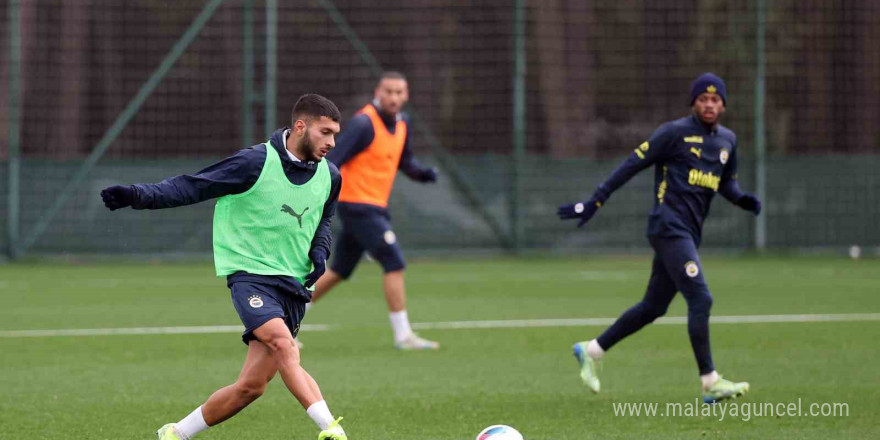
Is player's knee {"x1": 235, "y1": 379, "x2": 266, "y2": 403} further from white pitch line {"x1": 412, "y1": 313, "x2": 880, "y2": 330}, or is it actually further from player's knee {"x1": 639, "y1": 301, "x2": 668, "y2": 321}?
white pitch line {"x1": 412, "y1": 313, "x2": 880, "y2": 330}

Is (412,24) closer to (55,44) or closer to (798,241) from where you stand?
(55,44)

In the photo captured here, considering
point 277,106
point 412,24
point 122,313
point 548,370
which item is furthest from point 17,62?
point 548,370

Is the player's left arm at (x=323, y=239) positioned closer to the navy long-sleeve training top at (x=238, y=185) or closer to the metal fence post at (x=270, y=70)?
the navy long-sleeve training top at (x=238, y=185)

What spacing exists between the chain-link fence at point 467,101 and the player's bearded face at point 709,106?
13.3 m

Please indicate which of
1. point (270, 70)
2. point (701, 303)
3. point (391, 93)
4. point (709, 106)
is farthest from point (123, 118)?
point (701, 303)

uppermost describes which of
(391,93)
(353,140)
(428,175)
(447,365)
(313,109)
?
(313,109)

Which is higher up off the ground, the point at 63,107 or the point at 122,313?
the point at 63,107

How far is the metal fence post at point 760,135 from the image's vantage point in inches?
879

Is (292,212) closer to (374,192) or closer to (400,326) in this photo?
(400,326)

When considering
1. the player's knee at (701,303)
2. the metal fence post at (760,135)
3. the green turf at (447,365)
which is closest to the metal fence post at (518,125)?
the metal fence post at (760,135)

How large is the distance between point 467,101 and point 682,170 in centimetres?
1443

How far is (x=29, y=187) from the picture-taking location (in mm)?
21297

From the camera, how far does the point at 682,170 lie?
8578mm

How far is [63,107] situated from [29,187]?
68.7 inches
